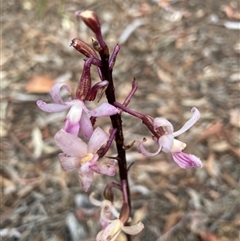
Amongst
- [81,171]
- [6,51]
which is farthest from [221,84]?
[81,171]

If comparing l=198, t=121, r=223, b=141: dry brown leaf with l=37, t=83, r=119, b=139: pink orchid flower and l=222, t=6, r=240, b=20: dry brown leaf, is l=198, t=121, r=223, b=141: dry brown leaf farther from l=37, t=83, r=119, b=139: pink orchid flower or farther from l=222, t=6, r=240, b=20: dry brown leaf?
l=37, t=83, r=119, b=139: pink orchid flower

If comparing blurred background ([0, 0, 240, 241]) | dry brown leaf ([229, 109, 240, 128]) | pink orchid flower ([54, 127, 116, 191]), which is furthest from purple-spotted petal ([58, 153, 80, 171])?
dry brown leaf ([229, 109, 240, 128])

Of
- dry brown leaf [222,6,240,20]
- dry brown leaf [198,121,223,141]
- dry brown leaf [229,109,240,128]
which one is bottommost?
dry brown leaf [198,121,223,141]

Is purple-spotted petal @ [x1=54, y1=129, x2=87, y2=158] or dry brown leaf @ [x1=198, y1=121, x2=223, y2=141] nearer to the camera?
purple-spotted petal @ [x1=54, y1=129, x2=87, y2=158]

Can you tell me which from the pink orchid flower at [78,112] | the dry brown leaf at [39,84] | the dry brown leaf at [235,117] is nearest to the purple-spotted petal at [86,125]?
the pink orchid flower at [78,112]

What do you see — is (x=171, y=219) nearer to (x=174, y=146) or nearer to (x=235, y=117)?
(x=235, y=117)

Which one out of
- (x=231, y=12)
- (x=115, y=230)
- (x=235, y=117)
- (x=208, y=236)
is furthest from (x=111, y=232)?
(x=231, y=12)
